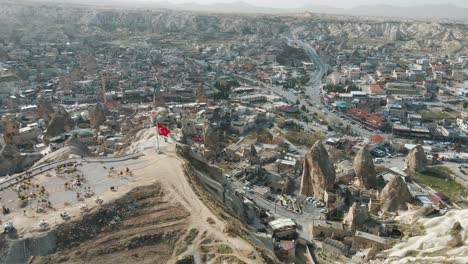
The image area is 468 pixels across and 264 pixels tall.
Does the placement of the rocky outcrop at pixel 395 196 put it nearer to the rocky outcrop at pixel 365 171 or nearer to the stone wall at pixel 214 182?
the rocky outcrop at pixel 365 171

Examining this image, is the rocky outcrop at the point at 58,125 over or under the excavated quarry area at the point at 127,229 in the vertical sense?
under

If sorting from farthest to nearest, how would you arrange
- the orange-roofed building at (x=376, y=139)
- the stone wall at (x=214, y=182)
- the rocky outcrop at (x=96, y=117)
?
the rocky outcrop at (x=96, y=117), the orange-roofed building at (x=376, y=139), the stone wall at (x=214, y=182)

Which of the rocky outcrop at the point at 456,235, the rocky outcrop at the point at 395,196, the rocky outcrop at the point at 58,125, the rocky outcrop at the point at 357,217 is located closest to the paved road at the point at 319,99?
the rocky outcrop at the point at 395,196

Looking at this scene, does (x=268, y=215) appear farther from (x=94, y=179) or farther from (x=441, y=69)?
(x=441, y=69)

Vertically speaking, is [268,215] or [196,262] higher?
[196,262]

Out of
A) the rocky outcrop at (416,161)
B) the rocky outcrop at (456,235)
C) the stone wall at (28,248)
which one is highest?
the stone wall at (28,248)

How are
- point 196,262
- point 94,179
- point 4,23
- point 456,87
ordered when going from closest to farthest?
point 196,262, point 94,179, point 456,87, point 4,23

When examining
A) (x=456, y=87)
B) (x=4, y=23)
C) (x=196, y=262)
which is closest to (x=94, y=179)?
(x=196, y=262)
